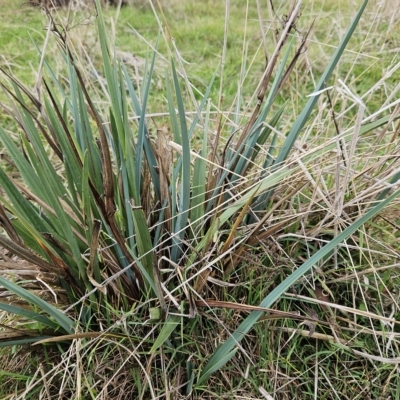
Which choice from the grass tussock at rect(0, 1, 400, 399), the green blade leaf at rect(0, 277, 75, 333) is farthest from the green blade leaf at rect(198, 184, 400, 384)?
the green blade leaf at rect(0, 277, 75, 333)

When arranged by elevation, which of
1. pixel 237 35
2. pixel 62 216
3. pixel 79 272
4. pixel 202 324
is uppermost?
pixel 62 216

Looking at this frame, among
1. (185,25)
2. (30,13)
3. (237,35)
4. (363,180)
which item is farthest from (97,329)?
(30,13)

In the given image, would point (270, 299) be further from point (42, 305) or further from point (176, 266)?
point (42, 305)

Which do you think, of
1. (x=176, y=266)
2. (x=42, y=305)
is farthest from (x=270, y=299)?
(x=42, y=305)

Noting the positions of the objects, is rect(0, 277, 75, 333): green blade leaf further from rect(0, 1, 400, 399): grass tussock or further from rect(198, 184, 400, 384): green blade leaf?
rect(198, 184, 400, 384): green blade leaf

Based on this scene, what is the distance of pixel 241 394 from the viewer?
2.86 ft

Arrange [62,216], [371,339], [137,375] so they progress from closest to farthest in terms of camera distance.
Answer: [62,216] < [137,375] < [371,339]

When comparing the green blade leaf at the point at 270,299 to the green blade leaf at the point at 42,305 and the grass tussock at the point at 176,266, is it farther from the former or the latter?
the green blade leaf at the point at 42,305

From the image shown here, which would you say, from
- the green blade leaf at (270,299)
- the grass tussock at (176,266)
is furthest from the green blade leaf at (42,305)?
the green blade leaf at (270,299)

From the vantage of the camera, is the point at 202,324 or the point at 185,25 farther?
the point at 185,25

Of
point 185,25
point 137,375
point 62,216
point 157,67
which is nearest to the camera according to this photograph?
point 62,216

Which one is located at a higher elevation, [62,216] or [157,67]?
[62,216]

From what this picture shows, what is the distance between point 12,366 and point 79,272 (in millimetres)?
262

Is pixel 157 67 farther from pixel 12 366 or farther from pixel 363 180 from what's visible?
pixel 12 366
